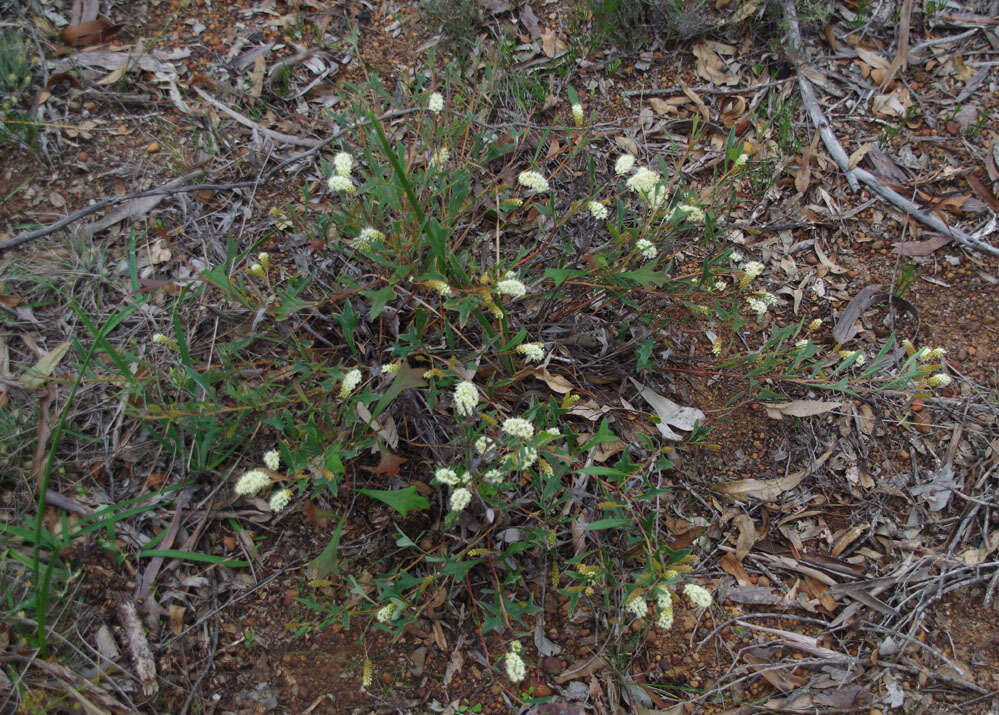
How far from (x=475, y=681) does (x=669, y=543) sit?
0.78m

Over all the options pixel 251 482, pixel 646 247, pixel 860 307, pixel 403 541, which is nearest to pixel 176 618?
pixel 251 482

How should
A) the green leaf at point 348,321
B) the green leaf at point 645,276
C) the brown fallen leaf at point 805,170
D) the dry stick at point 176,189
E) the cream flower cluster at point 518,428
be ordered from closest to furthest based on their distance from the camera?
1. the cream flower cluster at point 518,428
2. the green leaf at point 645,276
3. the green leaf at point 348,321
4. the dry stick at point 176,189
5. the brown fallen leaf at point 805,170

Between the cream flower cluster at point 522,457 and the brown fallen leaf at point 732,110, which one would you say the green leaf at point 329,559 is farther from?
the brown fallen leaf at point 732,110

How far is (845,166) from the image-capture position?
9.55 feet

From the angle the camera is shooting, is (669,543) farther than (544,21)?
No

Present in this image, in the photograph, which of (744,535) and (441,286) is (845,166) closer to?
(744,535)

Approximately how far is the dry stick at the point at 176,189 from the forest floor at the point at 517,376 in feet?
0.05

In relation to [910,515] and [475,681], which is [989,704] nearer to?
[910,515]

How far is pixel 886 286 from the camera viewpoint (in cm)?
268

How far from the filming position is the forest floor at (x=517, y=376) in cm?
196

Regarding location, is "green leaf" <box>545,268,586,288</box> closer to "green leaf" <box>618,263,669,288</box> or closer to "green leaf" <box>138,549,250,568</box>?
"green leaf" <box>618,263,669,288</box>

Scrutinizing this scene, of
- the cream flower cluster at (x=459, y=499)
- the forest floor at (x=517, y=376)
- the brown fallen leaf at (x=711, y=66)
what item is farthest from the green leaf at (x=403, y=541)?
the brown fallen leaf at (x=711, y=66)

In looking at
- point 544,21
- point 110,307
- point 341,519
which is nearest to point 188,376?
point 110,307

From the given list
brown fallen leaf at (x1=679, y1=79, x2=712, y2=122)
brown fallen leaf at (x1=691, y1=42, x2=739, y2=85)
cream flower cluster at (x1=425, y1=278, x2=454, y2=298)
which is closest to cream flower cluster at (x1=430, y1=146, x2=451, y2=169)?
cream flower cluster at (x1=425, y1=278, x2=454, y2=298)
